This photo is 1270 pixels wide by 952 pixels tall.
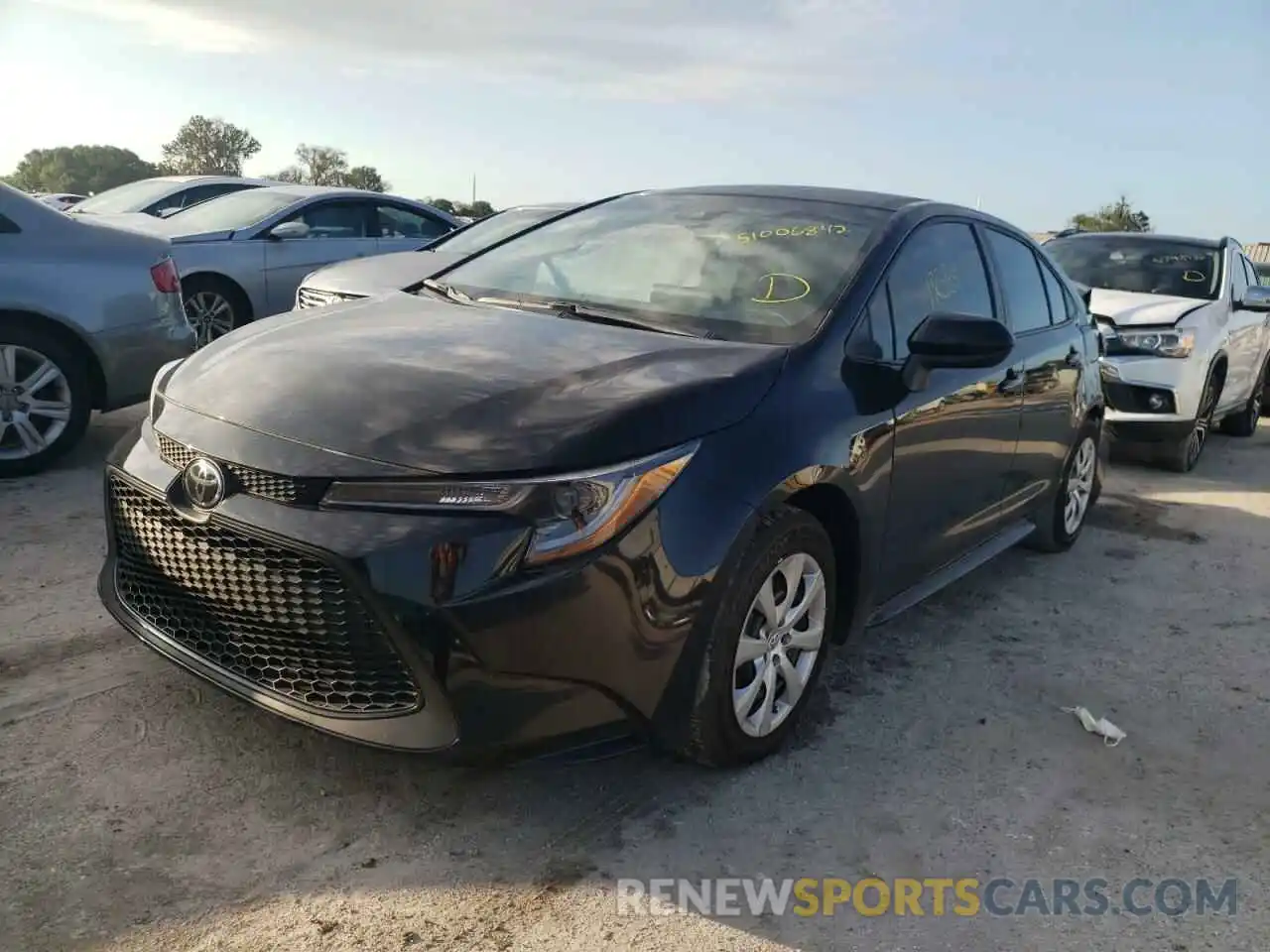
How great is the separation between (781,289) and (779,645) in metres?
1.16

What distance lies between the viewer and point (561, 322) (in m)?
3.38

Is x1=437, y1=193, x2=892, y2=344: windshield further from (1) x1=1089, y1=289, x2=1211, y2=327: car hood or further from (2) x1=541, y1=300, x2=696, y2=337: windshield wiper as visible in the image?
(1) x1=1089, y1=289, x2=1211, y2=327: car hood

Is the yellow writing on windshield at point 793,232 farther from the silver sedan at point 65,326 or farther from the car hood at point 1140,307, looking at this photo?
the car hood at point 1140,307

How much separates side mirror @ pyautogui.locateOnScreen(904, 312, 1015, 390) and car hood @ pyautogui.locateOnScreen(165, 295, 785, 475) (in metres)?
0.57

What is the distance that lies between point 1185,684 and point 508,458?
2806mm

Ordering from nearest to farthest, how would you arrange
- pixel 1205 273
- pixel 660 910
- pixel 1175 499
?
pixel 660 910 → pixel 1175 499 → pixel 1205 273

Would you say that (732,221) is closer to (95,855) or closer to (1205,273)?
(95,855)

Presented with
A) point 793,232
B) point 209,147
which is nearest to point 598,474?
point 793,232

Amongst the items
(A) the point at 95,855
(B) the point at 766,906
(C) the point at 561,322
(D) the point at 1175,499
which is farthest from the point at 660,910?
(D) the point at 1175,499

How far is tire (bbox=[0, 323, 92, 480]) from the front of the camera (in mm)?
5129

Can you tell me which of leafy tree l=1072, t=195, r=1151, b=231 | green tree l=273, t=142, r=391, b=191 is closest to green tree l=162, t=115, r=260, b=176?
green tree l=273, t=142, r=391, b=191

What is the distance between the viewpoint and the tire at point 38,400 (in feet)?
16.8

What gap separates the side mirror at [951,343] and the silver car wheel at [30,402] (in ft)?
13.3

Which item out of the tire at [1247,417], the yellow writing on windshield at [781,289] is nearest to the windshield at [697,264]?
the yellow writing on windshield at [781,289]
